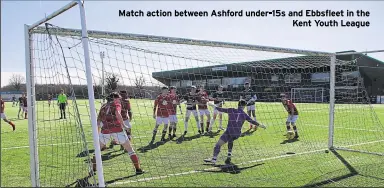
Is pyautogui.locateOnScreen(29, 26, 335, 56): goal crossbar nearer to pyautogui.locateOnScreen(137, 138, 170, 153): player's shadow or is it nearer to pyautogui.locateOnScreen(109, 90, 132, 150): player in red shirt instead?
pyautogui.locateOnScreen(109, 90, 132, 150): player in red shirt

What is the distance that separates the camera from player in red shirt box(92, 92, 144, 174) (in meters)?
6.32

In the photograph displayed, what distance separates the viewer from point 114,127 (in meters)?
6.37

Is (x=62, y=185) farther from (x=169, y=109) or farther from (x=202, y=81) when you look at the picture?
(x=202, y=81)

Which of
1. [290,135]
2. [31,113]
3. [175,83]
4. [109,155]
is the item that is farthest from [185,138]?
[31,113]

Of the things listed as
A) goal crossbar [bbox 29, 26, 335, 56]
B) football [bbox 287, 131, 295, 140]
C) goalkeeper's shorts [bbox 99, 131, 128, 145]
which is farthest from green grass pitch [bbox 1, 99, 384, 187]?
goal crossbar [bbox 29, 26, 335, 56]

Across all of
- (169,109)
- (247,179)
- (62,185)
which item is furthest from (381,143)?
(62,185)

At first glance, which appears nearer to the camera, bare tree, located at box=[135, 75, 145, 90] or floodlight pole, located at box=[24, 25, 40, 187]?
floodlight pole, located at box=[24, 25, 40, 187]

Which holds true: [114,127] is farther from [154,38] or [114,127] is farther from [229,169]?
[229,169]

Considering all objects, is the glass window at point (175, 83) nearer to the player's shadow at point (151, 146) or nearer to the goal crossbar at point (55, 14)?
the player's shadow at point (151, 146)

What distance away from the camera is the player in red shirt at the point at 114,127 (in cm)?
632

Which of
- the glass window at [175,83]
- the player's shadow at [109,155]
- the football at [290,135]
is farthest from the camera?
the football at [290,135]

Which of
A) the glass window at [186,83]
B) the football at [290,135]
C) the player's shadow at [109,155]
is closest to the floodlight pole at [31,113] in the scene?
the player's shadow at [109,155]

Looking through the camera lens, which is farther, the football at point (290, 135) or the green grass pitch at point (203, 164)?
the football at point (290, 135)

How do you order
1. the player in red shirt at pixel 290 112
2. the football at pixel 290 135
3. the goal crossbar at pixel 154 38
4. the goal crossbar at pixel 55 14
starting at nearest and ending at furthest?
the goal crossbar at pixel 55 14 → the goal crossbar at pixel 154 38 → the football at pixel 290 135 → the player in red shirt at pixel 290 112
